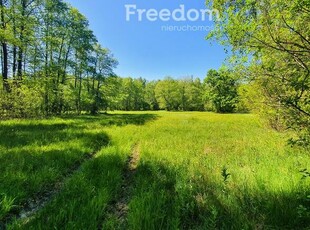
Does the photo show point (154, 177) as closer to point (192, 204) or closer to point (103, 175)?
point (103, 175)

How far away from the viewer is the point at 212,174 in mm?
5406

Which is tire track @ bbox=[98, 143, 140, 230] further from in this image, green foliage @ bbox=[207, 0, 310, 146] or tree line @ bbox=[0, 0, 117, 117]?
tree line @ bbox=[0, 0, 117, 117]

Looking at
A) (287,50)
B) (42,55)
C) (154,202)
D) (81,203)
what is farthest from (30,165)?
(42,55)

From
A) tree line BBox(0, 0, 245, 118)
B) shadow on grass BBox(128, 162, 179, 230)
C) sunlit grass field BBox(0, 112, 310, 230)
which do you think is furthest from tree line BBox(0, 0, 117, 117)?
shadow on grass BBox(128, 162, 179, 230)

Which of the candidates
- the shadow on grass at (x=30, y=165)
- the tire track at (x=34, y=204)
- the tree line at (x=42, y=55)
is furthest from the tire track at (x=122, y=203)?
the tree line at (x=42, y=55)

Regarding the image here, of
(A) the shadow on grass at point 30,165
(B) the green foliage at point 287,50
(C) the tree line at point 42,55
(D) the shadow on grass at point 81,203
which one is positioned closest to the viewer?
(D) the shadow on grass at point 81,203

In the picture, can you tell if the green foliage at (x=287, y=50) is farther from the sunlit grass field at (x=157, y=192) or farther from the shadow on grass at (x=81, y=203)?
the shadow on grass at (x=81, y=203)

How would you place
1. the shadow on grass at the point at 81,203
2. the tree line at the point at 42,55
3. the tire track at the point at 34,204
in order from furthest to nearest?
the tree line at the point at 42,55
the tire track at the point at 34,204
the shadow on grass at the point at 81,203

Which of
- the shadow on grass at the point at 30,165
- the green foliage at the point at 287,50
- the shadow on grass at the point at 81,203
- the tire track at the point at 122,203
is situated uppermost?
the green foliage at the point at 287,50

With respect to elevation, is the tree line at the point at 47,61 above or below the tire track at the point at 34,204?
above

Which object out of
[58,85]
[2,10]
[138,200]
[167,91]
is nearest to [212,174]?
[138,200]

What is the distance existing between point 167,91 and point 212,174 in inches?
3162

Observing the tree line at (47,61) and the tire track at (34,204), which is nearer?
the tire track at (34,204)

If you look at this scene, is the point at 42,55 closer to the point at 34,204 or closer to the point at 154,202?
the point at 34,204
